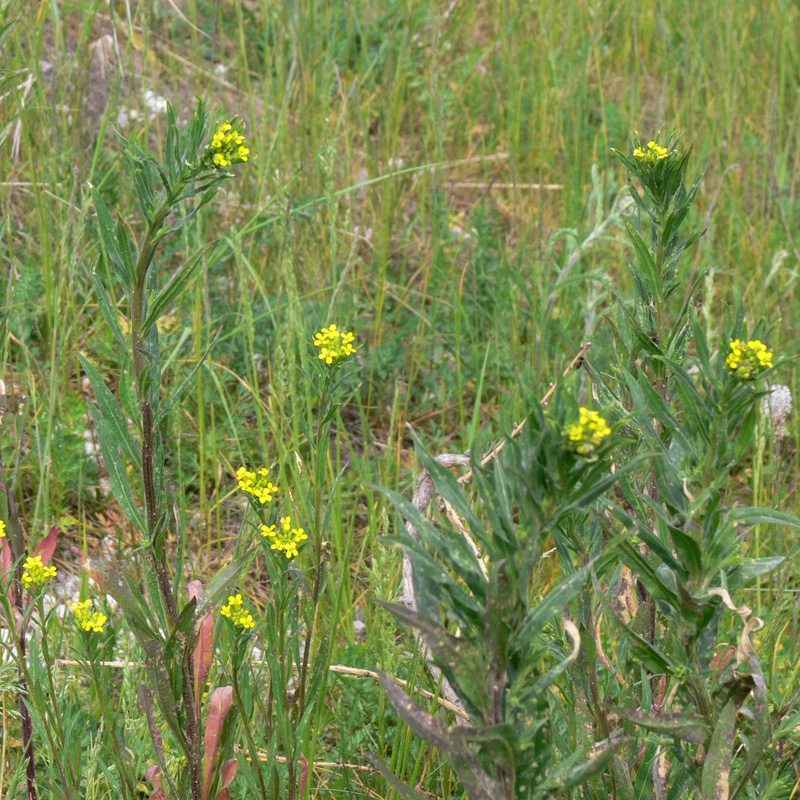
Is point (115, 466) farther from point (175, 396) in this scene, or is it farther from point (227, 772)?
point (227, 772)

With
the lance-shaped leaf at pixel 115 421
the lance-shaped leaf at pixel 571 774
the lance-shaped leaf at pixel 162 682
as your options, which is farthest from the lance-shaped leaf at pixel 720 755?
the lance-shaped leaf at pixel 115 421

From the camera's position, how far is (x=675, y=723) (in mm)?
947

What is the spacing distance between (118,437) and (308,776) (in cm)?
63

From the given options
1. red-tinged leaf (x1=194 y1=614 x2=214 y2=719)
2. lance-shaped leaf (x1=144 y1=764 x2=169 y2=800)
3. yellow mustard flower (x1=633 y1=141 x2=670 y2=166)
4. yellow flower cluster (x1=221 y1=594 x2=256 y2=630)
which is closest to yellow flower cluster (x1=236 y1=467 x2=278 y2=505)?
yellow flower cluster (x1=221 y1=594 x2=256 y2=630)

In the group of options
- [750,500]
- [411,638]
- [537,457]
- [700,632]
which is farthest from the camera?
[750,500]

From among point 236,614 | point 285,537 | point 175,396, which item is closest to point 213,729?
point 236,614

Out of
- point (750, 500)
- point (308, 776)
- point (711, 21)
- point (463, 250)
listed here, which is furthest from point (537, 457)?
point (711, 21)

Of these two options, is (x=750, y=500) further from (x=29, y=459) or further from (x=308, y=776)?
(x=29, y=459)

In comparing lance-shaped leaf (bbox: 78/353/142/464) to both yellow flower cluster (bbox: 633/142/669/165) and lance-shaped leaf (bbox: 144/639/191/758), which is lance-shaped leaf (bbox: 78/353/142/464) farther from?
yellow flower cluster (bbox: 633/142/669/165)

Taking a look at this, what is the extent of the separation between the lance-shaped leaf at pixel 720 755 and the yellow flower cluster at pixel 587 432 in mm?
442

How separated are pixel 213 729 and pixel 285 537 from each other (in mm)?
335

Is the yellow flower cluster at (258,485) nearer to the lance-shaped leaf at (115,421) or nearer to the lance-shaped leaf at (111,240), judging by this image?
the lance-shaped leaf at (115,421)

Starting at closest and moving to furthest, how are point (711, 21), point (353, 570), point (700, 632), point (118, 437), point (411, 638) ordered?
point (700, 632), point (118, 437), point (411, 638), point (353, 570), point (711, 21)

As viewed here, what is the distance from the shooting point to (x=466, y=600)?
864 millimetres
